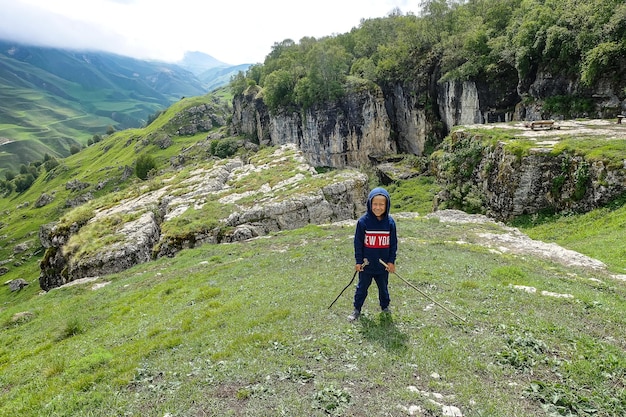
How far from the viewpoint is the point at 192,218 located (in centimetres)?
4206

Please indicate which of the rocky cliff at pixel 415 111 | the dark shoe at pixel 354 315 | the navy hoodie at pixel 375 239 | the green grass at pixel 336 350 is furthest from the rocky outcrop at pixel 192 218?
the rocky cliff at pixel 415 111

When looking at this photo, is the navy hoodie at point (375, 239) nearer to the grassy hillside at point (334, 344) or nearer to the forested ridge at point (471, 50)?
the grassy hillside at point (334, 344)

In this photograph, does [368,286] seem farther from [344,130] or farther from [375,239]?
[344,130]

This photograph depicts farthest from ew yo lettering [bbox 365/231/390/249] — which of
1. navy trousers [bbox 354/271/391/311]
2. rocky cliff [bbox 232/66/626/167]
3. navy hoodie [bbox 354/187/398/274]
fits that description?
rocky cliff [bbox 232/66/626/167]

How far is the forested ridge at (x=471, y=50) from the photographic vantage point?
44.2 m

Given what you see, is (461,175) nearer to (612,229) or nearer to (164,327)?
(612,229)

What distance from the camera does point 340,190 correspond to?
153 ft

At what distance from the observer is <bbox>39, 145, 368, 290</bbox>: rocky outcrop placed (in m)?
38.2

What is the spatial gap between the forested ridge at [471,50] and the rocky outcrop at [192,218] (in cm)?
3423

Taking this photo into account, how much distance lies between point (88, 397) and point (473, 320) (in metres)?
11.8

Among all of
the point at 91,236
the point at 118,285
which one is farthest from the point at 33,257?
the point at 118,285

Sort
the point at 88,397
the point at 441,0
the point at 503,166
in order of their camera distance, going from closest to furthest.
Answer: the point at 88,397, the point at 503,166, the point at 441,0

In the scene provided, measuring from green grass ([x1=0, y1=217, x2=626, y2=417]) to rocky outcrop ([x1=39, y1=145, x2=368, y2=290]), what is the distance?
19.4 metres

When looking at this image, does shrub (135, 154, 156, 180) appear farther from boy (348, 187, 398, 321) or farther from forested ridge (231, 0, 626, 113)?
boy (348, 187, 398, 321)
